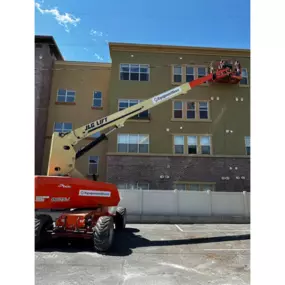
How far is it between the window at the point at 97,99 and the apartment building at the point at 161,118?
0.09 metres

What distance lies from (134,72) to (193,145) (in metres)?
8.04

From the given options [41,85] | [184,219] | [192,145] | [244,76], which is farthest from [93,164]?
[244,76]

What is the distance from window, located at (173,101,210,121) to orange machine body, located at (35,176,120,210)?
13555 millimetres

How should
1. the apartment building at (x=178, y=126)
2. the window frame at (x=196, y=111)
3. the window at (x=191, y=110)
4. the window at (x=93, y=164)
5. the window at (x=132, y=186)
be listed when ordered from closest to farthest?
the window at (x=132, y=186) → the apartment building at (x=178, y=126) → the window frame at (x=196, y=111) → the window at (x=191, y=110) → the window at (x=93, y=164)

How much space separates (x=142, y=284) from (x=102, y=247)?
2543 millimetres

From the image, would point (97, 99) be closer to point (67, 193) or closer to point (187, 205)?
point (187, 205)

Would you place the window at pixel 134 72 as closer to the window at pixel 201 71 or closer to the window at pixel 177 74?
the window at pixel 177 74

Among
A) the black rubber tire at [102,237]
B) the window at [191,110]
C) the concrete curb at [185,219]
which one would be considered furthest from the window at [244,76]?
the black rubber tire at [102,237]

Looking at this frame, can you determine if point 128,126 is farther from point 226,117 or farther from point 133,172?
point 226,117

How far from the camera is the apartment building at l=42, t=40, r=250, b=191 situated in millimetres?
19641

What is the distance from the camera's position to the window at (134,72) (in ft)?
70.7

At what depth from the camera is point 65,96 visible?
22594 millimetres
